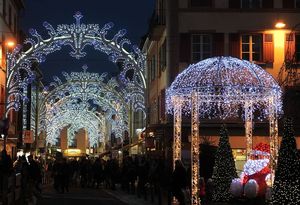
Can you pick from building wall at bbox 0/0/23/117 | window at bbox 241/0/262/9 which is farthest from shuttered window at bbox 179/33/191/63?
building wall at bbox 0/0/23/117

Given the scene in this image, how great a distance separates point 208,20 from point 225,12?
39.7 inches

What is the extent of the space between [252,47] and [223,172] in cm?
1427

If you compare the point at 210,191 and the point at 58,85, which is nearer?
the point at 210,191

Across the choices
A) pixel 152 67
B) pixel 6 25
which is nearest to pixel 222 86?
pixel 152 67

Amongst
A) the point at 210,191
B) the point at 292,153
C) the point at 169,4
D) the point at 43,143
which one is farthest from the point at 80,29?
the point at 43,143

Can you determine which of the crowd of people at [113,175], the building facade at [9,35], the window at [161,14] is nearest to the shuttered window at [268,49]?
the window at [161,14]

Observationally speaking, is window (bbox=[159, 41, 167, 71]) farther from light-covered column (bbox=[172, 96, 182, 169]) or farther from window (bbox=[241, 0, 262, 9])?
light-covered column (bbox=[172, 96, 182, 169])

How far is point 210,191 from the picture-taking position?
25.7 m

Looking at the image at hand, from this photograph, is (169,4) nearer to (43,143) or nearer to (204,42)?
(204,42)

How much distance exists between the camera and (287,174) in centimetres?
1808

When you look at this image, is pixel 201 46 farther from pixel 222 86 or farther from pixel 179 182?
pixel 179 182

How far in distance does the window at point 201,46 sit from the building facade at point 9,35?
1077 centimetres

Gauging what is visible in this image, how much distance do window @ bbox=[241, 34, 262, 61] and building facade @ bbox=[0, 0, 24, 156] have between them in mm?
13186

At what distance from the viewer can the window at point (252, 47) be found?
126ft
